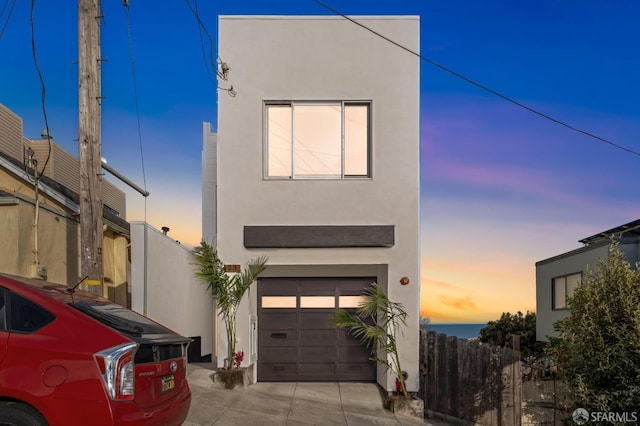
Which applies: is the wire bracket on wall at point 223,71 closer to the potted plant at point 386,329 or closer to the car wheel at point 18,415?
the potted plant at point 386,329

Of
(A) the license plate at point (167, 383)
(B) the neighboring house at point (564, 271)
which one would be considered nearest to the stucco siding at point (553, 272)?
(B) the neighboring house at point (564, 271)

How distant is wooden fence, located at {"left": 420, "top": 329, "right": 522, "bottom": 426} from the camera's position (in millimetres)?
9102

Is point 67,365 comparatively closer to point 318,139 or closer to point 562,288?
point 318,139

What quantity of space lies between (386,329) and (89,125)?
5.82 m

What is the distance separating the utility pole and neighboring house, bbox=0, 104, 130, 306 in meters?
1.80

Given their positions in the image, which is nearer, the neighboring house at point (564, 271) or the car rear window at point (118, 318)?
the car rear window at point (118, 318)

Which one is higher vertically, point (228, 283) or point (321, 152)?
point (321, 152)

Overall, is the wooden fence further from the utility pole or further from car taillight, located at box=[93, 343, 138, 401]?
car taillight, located at box=[93, 343, 138, 401]

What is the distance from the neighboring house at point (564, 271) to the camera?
15.6 meters

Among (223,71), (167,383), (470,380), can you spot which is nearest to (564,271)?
(470,380)

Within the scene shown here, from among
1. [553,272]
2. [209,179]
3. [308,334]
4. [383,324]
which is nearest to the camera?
[383,324]

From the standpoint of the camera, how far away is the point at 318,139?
1016 centimetres

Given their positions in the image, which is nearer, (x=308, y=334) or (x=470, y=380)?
(x=470, y=380)

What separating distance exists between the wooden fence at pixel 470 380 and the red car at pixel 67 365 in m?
6.41
